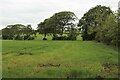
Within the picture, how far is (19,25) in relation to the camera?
396 ft

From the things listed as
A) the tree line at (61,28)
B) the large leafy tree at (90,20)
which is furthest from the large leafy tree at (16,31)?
the large leafy tree at (90,20)

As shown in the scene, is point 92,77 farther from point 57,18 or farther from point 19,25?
point 19,25

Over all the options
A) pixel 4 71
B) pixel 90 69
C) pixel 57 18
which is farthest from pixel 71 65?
pixel 57 18

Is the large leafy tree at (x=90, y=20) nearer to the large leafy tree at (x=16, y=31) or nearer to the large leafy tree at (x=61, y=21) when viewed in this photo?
the large leafy tree at (x=61, y=21)

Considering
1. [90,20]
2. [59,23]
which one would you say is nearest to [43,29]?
[59,23]

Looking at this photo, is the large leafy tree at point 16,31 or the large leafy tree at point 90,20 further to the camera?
the large leafy tree at point 16,31

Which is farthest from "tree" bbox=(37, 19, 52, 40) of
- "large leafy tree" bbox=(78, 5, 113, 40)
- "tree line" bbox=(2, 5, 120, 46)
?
"large leafy tree" bbox=(78, 5, 113, 40)

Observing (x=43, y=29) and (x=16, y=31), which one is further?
(x=16, y=31)

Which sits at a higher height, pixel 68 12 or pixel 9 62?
pixel 68 12

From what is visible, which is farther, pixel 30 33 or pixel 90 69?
pixel 30 33

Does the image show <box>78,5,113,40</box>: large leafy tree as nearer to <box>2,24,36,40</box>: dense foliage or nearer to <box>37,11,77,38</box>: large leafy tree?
<box>37,11,77,38</box>: large leafy tree

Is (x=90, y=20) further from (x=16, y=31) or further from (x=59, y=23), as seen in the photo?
(x=16, y=31)

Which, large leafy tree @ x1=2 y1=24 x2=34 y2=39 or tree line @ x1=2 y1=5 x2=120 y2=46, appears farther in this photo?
large leafy tree @ x1=2 y1=24 x2=34 y2=39

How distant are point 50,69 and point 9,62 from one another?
6.14m
